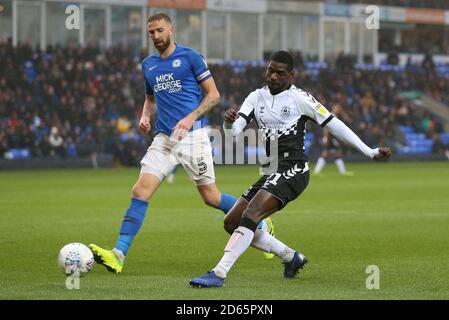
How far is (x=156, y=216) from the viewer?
18.5m

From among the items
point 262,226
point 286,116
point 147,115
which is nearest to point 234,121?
point 286,116

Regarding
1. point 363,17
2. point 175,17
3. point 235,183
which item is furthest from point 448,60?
point 235,183

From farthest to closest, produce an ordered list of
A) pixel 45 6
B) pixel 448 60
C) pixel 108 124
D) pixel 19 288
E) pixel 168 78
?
pixel 448 60, pixel 45 6, pixel 108 124, pixel 168 78, pixel 19 288

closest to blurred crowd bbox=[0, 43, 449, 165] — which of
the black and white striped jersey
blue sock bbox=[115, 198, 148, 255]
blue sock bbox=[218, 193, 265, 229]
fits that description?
blue sock bbox=[218, 193, 265, 229]

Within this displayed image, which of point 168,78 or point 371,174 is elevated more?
point 168,78

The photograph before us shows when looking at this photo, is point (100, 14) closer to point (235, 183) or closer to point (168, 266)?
point (235, 183)

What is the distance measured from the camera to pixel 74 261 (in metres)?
9.94

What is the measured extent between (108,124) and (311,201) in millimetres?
18870

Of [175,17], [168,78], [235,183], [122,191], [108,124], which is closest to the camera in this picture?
[168,78]

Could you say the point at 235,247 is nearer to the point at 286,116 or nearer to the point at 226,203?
the point at 286,116

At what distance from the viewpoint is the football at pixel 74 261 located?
994 centimetres

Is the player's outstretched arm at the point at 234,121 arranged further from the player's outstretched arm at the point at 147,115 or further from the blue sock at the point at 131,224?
the player's outstretched arm at the point at 147,115

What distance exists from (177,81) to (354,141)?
2.14 meters

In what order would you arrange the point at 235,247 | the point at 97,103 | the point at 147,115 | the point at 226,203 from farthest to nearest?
1. the point at 97,103
2. the point at 147,115
3. the point at 226,203
4. the point at 235,247
